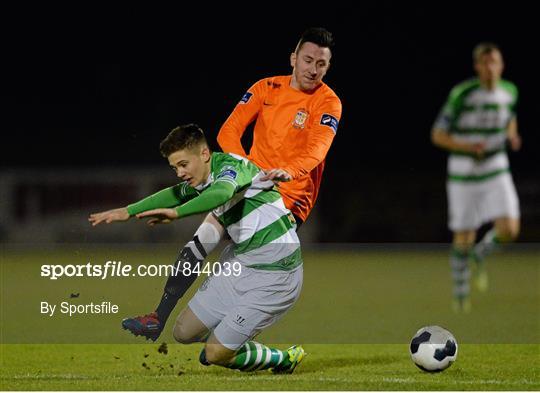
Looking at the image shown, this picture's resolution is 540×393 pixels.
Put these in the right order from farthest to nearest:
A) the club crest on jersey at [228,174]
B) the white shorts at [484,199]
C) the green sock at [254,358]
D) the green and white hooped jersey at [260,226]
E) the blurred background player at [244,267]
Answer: the white shorts at [484,199] → the green sock at [254,358] → the green and white hooped jersey at [260,226] → the blurred background player at [244,267] → the club crest on jersey at [228,174]

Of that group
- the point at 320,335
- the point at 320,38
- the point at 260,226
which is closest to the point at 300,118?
the point at 320,38

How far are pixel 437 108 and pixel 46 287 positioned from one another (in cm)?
762

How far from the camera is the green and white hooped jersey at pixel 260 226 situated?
20.4 ft

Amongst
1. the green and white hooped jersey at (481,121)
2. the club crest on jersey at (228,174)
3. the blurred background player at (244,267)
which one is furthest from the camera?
the green and white hooped jersey at (481,121)

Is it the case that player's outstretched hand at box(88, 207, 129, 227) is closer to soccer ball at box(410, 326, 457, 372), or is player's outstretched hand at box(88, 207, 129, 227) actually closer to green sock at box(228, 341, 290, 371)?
green sock at box(228, 341, 290, 371)

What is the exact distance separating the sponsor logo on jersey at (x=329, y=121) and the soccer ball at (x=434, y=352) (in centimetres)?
156

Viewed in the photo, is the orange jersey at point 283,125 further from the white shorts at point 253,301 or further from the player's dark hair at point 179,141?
the player's dark hair at point 179,141

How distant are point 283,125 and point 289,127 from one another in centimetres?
5

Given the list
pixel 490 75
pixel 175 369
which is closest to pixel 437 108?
pixel 490 75

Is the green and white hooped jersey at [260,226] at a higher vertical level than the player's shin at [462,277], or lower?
higher

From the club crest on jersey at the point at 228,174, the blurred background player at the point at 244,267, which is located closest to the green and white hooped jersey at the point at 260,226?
the blurred background player at the point at 244,267

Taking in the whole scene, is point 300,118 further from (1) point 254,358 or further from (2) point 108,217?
(2) point 108,217

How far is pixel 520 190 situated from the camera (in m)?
18.0

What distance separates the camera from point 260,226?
20.5 ft
